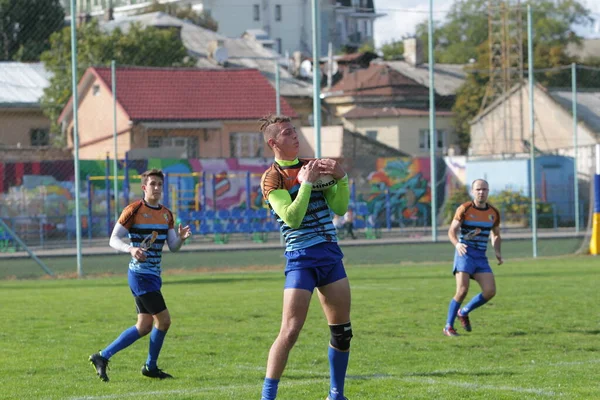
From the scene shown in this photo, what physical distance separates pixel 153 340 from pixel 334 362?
9.35 ft

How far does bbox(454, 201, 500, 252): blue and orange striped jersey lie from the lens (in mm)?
14148

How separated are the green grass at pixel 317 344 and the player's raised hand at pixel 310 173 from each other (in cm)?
222

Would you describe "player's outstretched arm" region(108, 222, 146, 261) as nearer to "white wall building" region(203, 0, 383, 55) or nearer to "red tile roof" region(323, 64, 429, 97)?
"red tile roof" region(323, 64, 429, 97)

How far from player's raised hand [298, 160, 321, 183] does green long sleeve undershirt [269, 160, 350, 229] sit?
51 mm

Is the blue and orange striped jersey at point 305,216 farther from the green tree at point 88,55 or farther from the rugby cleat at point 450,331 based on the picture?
the green tree at point 88,55

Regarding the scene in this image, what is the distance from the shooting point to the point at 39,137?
188 ft

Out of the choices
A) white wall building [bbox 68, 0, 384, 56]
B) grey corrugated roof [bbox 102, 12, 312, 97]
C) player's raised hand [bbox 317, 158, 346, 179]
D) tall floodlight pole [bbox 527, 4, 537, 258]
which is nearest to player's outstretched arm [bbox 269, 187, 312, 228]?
player's raised hand [bbox 317, 158, 346, 179]

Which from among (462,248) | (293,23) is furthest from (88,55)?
(462,248)

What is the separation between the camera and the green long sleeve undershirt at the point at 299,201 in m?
7.69

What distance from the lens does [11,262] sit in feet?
108

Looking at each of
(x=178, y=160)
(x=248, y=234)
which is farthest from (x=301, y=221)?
(x=178, y=160)

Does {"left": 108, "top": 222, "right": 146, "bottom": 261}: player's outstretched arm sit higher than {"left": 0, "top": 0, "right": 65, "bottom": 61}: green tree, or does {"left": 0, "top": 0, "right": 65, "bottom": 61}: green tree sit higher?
{"left": 0, "top": 0, "right": 65, "bottom": 61}: green tree

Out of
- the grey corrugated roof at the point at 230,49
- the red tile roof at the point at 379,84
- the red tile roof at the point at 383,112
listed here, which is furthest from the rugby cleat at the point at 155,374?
the grey corrugated roof at the point at 230,49

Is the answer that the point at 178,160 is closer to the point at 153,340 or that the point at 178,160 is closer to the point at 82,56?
the point at 82,56
